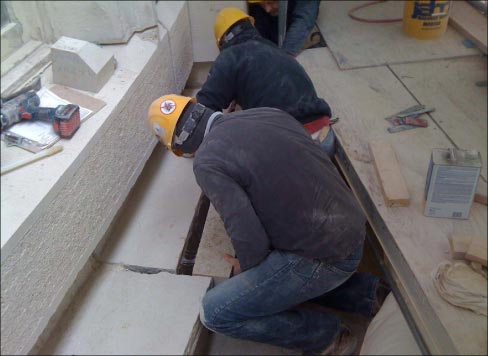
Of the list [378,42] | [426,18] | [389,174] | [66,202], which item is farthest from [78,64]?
[426,18]

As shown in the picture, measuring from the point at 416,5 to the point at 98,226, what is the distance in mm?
2938

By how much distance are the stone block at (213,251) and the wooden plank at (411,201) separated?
29.7 inches

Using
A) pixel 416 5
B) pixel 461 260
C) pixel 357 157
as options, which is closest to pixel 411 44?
pixel 416 5

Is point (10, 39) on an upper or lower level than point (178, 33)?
upper

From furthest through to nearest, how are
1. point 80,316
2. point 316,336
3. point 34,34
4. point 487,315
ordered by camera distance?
point 34,34
point 316,336
point 80,316
point 487,315

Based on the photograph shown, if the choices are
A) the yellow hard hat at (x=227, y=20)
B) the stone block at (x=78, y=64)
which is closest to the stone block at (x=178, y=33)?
the yellow hard hat at (x=227, y=20)

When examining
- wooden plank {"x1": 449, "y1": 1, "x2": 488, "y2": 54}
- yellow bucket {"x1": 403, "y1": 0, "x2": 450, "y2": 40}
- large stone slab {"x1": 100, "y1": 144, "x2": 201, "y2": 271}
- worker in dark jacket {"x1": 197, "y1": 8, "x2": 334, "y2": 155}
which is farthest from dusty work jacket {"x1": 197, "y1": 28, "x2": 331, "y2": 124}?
wooden plank {"x1": 449, "y1": 1, "x2": 488, "y2": 54}

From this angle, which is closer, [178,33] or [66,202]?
[66,202]

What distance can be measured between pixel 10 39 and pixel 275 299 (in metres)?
1.69

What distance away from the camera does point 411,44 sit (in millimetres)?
3689

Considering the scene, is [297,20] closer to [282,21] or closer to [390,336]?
[282,21]

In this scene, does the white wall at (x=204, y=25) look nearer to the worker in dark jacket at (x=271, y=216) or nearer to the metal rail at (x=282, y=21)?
the metal rail at (x=282, y=21)

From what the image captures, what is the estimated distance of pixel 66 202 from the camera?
1.85m

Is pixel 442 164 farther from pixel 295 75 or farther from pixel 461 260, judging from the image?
pixel 295 75
